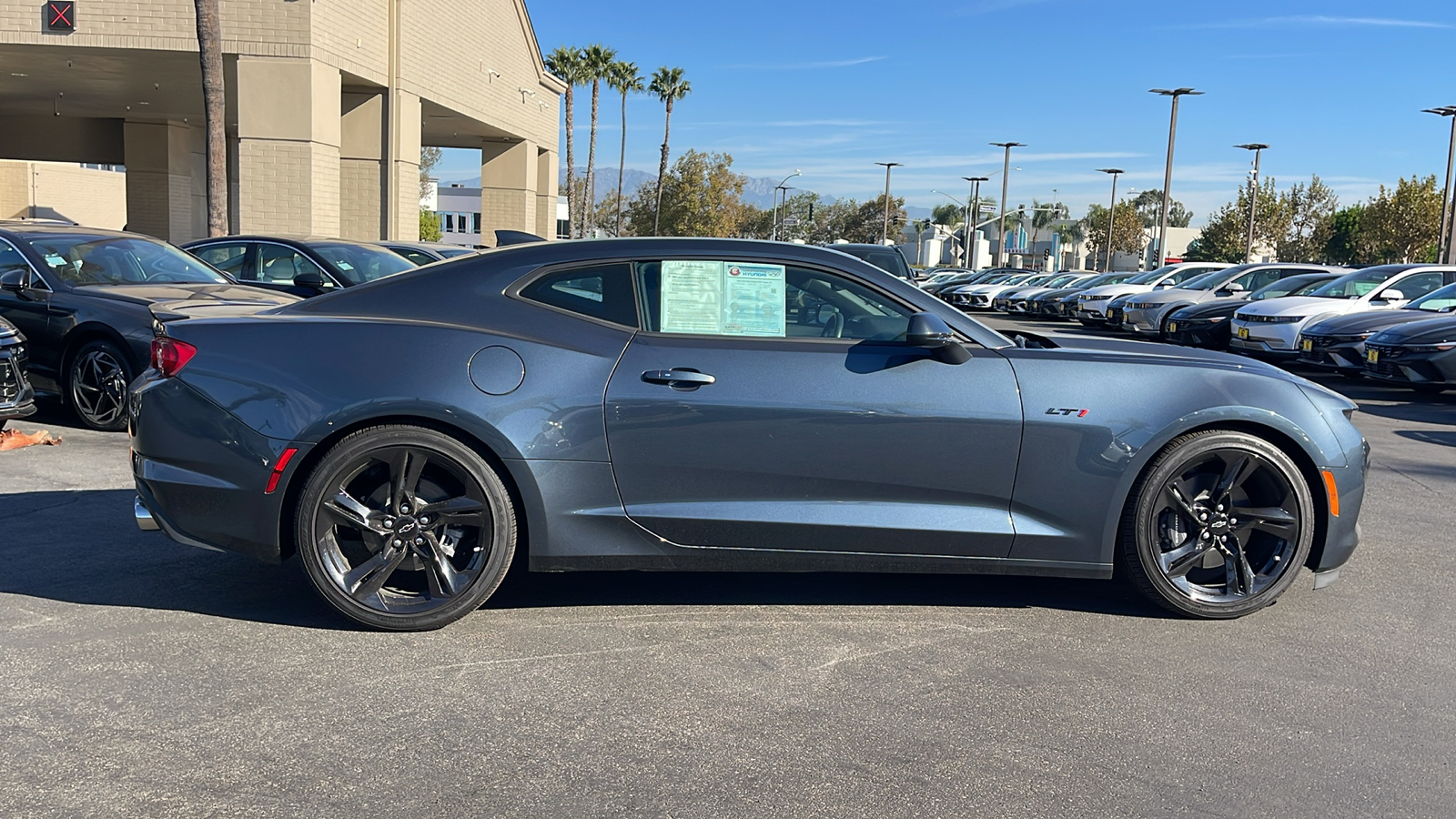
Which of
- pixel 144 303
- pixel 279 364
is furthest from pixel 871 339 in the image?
pixel 144 303

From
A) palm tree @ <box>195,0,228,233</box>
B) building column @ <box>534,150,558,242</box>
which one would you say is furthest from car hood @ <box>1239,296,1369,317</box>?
building column @ <box>534,150,558,242</box>

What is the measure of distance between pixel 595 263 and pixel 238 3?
20.3m

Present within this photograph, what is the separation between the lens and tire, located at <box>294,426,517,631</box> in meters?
4.31

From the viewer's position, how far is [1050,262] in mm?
106875

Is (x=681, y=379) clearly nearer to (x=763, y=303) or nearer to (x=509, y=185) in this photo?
(x=763, y=303)

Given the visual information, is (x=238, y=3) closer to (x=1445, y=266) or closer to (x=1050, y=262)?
(x=1445, y=266)

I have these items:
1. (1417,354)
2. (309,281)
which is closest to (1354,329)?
(1417,354)

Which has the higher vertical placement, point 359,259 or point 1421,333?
point 359,259

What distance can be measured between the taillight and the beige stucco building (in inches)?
751

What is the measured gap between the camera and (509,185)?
37.2 metres

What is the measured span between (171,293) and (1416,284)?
16376 mm

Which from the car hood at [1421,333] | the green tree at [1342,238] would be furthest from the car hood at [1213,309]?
the green tree at [1342,238]

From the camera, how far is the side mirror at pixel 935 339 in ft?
14.2

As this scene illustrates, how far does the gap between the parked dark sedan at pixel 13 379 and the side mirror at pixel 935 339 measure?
6.22m
